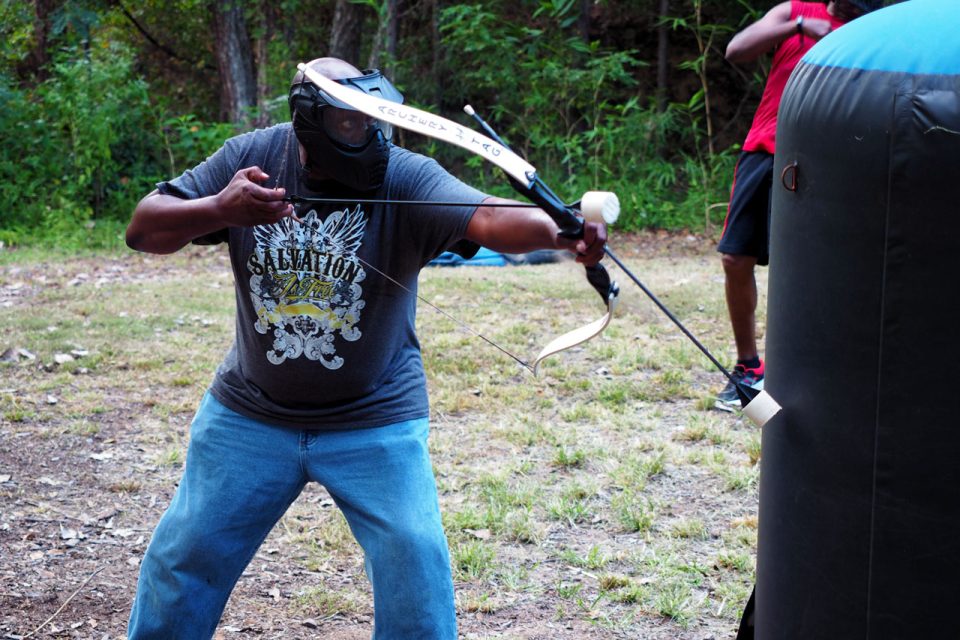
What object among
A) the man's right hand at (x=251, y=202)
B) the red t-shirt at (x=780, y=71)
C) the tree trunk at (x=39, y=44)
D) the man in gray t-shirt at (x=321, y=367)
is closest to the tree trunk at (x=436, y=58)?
the tree trunk at (x=39, y=44)

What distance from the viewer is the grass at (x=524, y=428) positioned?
4.12 meters

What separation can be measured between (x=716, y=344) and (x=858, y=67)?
5074 millimetres

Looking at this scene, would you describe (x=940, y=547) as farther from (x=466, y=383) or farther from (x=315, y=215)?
(x=466, y=383)

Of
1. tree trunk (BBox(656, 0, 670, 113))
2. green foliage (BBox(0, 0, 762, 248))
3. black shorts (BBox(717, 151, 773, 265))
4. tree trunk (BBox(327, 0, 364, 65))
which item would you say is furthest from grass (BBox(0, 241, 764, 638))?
tree trunk (BBox(327, 0, 364, 65))

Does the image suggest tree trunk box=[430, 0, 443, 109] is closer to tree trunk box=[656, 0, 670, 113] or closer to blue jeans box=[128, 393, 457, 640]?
tree trunk box=[656, 0, 670, 113]

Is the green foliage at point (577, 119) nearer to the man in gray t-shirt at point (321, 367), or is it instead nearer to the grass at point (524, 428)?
the grass at point (524, 428)

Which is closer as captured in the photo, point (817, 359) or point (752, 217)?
point (817, 359)

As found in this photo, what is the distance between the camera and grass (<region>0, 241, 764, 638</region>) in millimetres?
4125

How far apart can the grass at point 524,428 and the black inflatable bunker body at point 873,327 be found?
4.60 feet

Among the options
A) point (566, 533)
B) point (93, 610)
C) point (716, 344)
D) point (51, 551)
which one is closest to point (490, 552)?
point (566, 533)

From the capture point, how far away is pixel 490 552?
4.32 metres

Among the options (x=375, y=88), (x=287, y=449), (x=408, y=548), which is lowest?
(x=408, y=548)

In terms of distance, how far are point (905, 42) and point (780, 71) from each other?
3.35 m

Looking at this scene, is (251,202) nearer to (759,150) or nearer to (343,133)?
(343,133)
